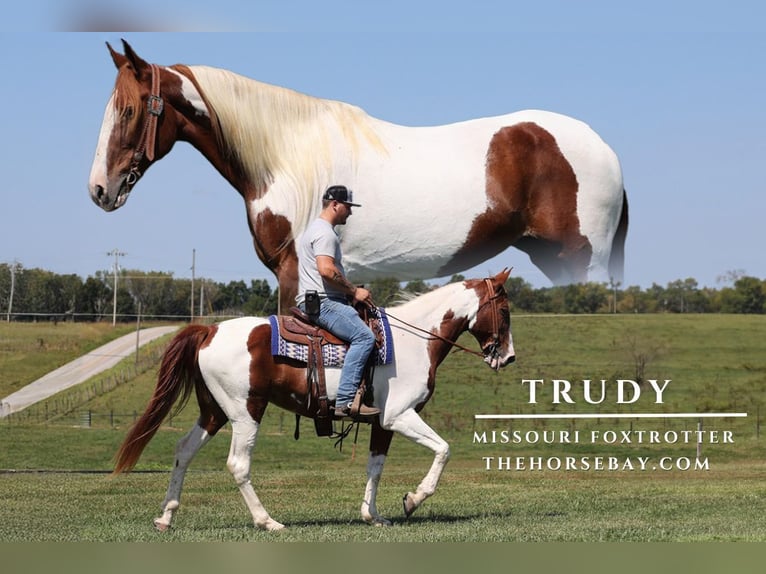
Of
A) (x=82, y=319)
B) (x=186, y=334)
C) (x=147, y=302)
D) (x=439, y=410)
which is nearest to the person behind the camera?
(x=186, y=334)

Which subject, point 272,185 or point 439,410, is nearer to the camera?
point 272,185

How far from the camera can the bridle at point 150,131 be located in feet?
25.8

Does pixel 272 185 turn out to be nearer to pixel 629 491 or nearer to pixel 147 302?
pixel 629 491

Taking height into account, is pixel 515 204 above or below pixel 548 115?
below

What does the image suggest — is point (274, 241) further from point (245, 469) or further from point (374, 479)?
point (374, 479)

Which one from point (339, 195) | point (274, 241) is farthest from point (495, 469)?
point (339, 195)

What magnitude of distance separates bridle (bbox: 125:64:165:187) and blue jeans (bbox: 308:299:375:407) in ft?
6.00

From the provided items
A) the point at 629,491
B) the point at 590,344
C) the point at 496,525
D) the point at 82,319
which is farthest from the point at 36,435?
the point at 496,525

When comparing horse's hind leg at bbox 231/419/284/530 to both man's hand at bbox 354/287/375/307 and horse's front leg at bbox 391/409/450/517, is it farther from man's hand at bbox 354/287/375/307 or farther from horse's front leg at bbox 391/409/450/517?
man's hand at bbox 354/287/375/307

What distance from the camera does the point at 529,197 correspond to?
26.8 ft

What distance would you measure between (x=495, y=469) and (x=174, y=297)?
352 inches

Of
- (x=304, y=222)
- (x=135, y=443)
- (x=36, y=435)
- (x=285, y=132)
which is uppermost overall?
(x=285, y=132)

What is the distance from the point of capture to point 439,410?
1225 inches

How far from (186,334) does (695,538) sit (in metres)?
→ 4.31
